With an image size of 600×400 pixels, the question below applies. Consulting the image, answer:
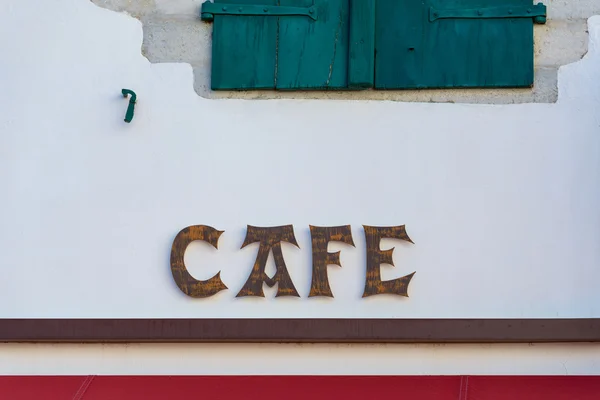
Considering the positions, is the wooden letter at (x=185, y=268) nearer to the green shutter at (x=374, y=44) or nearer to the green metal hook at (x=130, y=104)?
the green metal hook at (x=130, y=104)

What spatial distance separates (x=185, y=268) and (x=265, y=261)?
395mm

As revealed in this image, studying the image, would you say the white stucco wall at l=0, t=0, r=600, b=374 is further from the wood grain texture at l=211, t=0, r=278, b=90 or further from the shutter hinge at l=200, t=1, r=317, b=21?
the shutter hinge at l=200, t=1, r=317, b=21

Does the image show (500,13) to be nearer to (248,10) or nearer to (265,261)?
(248,10)

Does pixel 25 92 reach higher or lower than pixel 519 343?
higher

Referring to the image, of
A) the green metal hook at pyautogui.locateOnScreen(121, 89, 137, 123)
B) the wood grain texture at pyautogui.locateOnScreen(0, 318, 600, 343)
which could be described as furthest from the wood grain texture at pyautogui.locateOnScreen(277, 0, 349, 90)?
the wood grain texture at pyautogui.locateOnScreen(0, 318, 600, 343)

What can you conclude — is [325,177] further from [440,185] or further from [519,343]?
[519,343]

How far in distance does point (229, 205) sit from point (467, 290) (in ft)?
4.08

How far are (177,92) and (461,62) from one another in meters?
1.45

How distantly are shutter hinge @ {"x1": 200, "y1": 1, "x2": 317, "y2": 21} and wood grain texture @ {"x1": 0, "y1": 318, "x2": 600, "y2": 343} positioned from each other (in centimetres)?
156

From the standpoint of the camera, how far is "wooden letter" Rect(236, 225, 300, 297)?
5.65 metres

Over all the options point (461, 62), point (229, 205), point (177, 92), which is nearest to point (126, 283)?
point (229, 205)

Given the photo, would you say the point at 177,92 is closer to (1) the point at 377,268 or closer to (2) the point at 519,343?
(1) the point at 377,268

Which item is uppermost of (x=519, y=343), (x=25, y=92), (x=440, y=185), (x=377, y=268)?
(x=25, y=92)

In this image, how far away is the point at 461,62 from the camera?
5.85 meters
